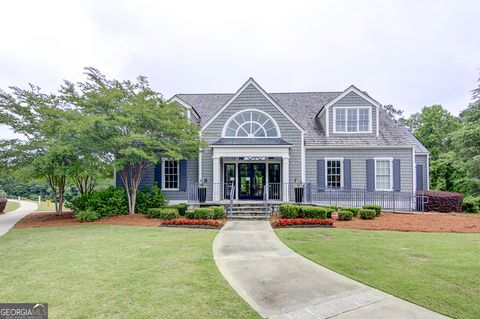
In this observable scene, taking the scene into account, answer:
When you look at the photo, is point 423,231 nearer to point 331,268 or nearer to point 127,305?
point 331,268

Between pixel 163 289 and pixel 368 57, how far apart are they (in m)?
22.2

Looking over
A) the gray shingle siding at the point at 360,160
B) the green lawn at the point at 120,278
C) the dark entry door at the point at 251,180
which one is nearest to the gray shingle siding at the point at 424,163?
the gray shingle siding at the point at 360,160

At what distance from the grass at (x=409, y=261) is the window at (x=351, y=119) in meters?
8.26

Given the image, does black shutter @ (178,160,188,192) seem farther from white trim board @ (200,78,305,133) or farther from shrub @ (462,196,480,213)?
shrub @ (462,196,480,213)

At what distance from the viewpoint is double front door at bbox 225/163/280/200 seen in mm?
15250

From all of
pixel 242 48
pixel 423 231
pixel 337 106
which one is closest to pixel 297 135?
pixel 337 106

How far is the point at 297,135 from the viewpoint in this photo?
1483 centimetres

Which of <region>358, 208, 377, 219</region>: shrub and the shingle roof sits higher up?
the shingle roof

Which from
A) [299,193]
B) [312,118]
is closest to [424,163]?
[312,118]

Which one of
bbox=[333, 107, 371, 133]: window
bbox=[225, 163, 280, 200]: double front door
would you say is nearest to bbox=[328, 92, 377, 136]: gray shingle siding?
bbox=[333, 107, 371, 133]: window

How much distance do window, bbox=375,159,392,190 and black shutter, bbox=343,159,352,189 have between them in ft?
5.12

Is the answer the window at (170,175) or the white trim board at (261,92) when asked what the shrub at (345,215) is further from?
the window at (170,175)

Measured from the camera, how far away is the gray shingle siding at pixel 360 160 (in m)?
14.7

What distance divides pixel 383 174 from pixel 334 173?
2.87 m
